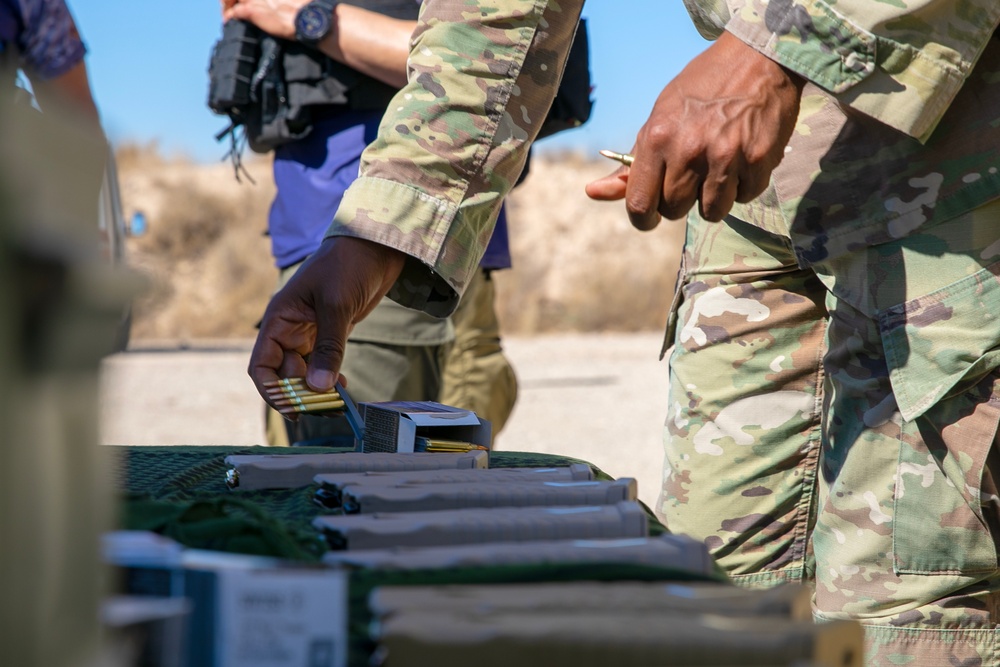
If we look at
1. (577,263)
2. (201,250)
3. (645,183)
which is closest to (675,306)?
(645,183)

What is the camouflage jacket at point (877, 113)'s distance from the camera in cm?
131

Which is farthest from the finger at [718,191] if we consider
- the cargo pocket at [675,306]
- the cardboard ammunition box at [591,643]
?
the cardboard ammunition box at [591,643]

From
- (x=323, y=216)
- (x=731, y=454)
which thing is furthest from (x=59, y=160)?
(x=323, y=216)

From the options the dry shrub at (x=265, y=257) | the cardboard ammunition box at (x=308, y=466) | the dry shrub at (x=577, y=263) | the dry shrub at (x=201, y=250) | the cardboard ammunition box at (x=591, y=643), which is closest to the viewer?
the cardboard ammunition box at (x=591, y=643)

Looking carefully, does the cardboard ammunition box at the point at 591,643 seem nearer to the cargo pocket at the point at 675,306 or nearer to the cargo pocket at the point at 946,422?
the cargo pocket at the point at 946,422

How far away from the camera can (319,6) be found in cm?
249

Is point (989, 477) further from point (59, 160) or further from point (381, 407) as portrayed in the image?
point (59, 160)

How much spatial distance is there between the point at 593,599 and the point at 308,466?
20.5 inches

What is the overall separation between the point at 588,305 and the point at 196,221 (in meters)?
6.06

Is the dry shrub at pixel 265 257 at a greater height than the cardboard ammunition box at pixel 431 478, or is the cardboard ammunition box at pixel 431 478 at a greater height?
the dry shrub at pixel 265 257

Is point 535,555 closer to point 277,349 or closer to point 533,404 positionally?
point 277,349

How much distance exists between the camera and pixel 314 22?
2490 millimetres

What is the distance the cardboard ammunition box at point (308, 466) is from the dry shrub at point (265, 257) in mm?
11298

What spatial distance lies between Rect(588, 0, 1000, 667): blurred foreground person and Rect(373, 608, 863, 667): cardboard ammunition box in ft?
2.63
